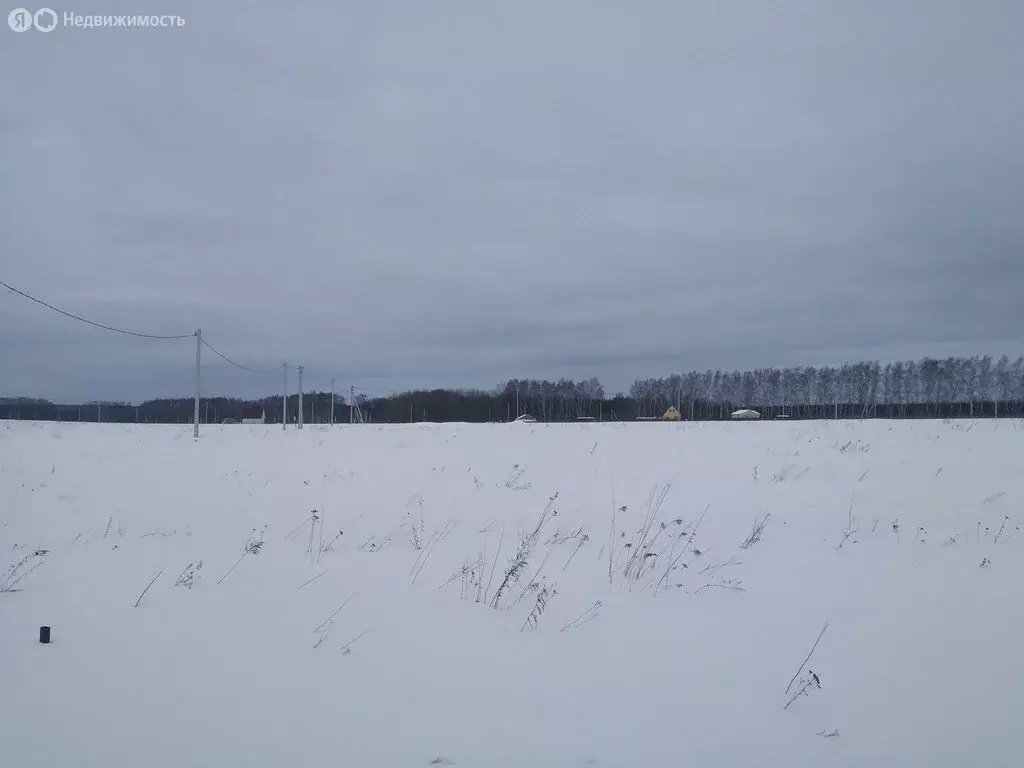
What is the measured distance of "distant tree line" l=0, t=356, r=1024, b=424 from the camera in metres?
71.6

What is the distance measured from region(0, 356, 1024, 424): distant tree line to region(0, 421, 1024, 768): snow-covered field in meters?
60.0

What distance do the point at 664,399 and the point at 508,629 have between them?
291ft

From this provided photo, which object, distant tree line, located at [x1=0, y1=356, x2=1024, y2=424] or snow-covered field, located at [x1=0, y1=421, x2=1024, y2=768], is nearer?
snow-covered field, located at [x1=0, y1=421, x2=1024, y2=768]

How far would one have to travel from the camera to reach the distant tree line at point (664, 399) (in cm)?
7162

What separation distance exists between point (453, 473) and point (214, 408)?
252ft

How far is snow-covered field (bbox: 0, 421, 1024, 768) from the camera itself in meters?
3.58

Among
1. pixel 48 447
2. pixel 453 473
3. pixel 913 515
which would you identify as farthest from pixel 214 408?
pixel 913 515

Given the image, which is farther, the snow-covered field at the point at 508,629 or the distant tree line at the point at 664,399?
the distant tree line at the point at 664,399

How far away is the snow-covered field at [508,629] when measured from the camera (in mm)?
3580

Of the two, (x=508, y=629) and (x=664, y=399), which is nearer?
(x=508, y=629)

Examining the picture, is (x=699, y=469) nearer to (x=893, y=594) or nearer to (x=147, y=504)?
(x=893, y=594)

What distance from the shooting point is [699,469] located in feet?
44.8

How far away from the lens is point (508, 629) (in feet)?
16.6

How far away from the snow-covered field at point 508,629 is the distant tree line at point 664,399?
60.0 metres
